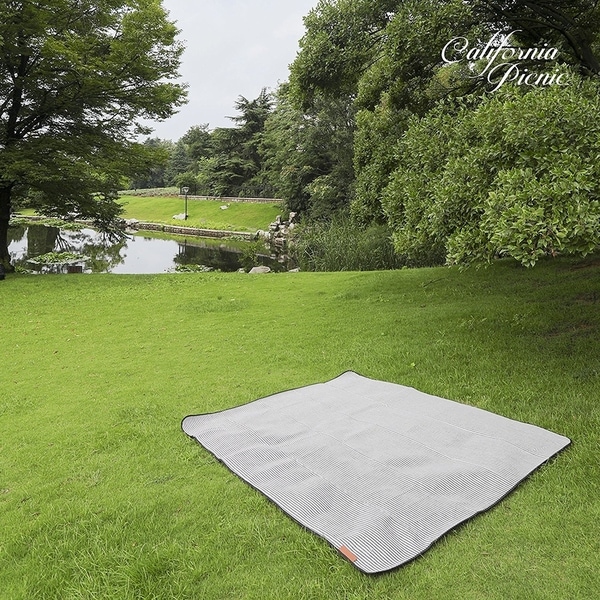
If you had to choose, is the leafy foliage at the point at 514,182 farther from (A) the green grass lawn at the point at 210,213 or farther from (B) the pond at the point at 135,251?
(A) the green grass lawn at the point at 210,213

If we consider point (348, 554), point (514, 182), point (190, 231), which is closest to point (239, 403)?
point (348, 554)

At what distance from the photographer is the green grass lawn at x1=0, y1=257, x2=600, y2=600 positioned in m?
1.60

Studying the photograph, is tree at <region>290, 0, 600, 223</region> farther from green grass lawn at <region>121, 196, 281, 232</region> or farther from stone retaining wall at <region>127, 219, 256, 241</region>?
green grass lawn at <region>121, 196, 281, 232</region>

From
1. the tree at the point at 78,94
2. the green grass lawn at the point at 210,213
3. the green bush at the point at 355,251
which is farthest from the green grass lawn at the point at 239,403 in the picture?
the green grass lawn at the point at 210,213

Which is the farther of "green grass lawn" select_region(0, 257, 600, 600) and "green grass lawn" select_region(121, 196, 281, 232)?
"green grass lawn" select_region(121, 196, 281, 232)

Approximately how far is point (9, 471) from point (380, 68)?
4.70 m

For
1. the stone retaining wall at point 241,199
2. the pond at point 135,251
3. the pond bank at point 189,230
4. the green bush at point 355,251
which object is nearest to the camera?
the green bush at point 355,251

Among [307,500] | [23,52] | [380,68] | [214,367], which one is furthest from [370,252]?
[307,500]

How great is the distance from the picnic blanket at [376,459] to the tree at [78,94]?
6.95 m

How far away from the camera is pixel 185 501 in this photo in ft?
6.72

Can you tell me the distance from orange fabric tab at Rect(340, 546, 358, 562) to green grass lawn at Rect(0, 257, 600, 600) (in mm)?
34

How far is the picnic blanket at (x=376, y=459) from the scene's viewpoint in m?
1.80

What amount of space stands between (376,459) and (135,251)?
17.2 m

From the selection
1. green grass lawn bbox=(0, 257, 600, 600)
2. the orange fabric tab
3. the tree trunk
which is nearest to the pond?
the tree trunk
